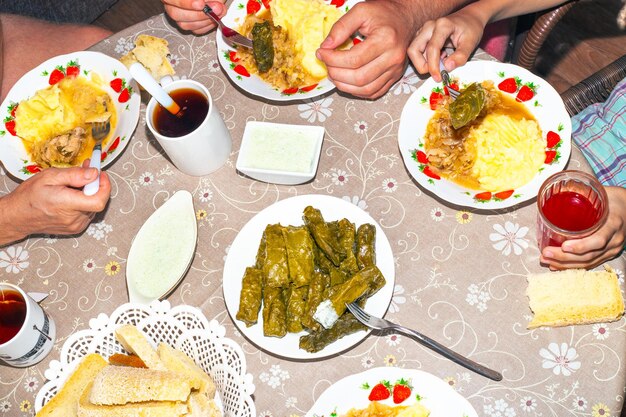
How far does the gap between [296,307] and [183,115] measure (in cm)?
89

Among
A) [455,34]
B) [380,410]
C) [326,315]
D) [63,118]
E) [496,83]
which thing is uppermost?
[455,34]

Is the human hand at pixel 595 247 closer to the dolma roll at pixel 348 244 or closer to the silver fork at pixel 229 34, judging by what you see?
the dolma roll at pixel 348 244

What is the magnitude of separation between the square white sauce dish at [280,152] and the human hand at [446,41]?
0.51 m

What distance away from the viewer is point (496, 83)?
8.48ft

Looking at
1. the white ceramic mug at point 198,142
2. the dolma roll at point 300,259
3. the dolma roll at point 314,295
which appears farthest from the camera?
the white ceramic mug at point 198,142

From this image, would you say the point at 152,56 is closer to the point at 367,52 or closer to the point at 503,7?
the point at 367,52

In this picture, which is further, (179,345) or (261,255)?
(261,255)

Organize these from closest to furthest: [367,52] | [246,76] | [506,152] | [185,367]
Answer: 1. [185,367]
2. [506,152]
3. [367,52]
4. [246,76]

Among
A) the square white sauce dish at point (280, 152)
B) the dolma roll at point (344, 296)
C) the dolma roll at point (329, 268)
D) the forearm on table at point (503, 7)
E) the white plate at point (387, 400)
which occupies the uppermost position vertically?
the forearm on table at point (503, 7)

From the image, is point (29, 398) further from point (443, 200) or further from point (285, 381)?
point (443, 200)

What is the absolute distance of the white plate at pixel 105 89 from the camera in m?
2.72

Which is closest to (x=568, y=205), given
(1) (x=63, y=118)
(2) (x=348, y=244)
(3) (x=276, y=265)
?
(2) (x=348, y=244)

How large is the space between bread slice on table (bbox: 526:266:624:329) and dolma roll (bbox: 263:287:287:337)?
861mm

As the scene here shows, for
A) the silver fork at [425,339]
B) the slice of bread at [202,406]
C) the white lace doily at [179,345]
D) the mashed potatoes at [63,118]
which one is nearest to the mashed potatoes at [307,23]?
the mashed potatoes at [63,118]
